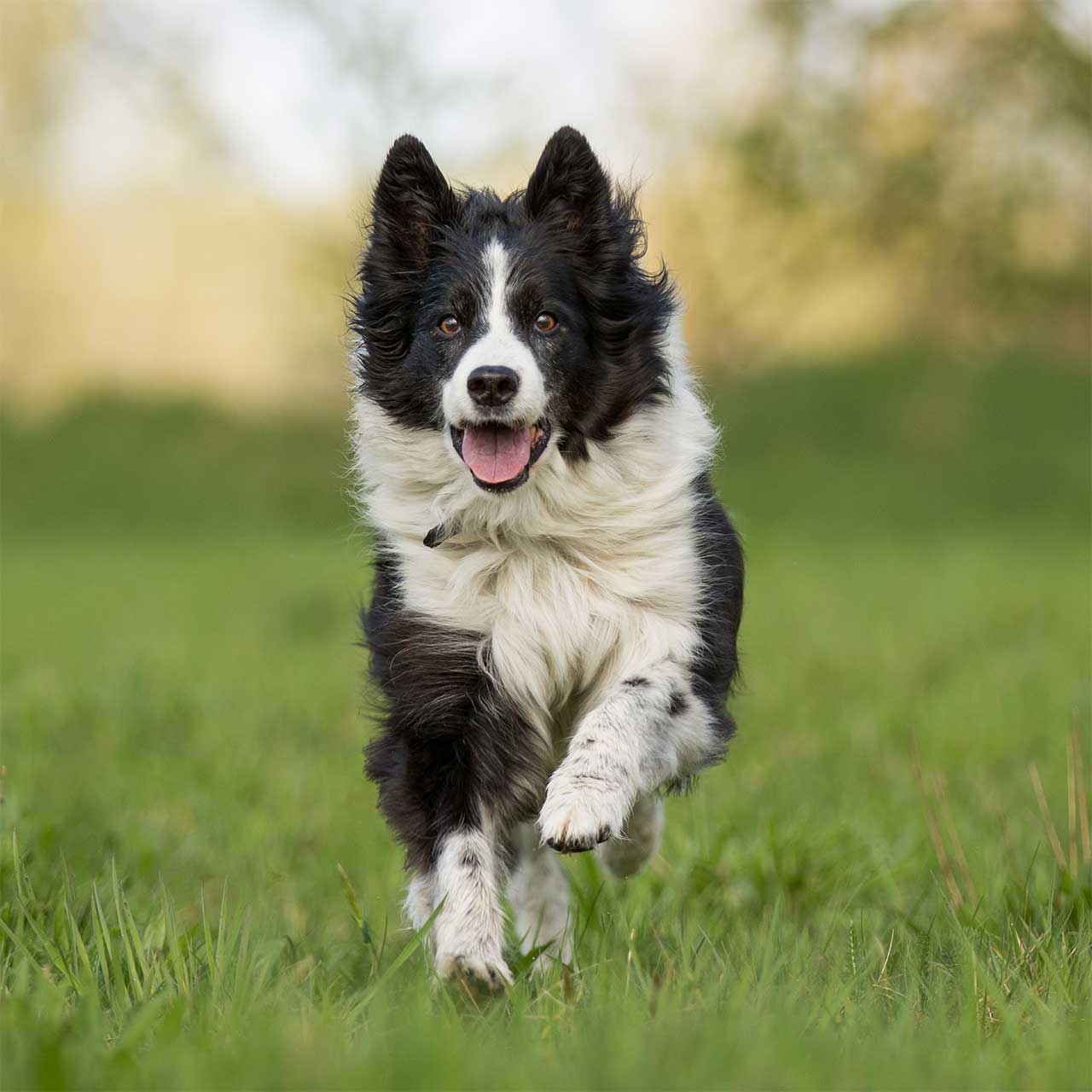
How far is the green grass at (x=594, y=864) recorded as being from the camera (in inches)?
103

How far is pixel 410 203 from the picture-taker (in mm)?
4188

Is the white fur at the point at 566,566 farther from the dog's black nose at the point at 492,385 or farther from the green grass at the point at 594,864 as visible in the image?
the green grass at the point at 594,864

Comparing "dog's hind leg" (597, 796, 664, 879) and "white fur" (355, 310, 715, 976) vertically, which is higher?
"white fur" (355, 310, 715, 976)

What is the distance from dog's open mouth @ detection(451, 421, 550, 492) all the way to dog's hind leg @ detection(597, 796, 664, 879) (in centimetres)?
101

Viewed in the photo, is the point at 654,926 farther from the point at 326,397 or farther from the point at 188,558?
the point at 326,397

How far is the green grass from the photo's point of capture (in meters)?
2.62

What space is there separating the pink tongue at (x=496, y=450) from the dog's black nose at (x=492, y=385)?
0.46 ft

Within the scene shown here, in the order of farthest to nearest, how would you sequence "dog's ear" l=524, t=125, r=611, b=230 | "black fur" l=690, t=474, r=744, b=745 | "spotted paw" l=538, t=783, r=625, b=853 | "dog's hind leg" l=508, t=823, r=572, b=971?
"dog's hind leg" l=508, t=823, r=572, b=971 < "dog's ear" l=524, t=125, r=611, b=230 < "black fur" l=690, t=474, r=744, b=745 < "spotted paw" l=538, t=783, r=625, b=853

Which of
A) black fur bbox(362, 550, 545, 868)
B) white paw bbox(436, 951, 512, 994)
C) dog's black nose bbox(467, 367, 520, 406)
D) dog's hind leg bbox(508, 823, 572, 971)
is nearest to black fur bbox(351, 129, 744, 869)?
black fur bbox(362, 550, 545, 868)

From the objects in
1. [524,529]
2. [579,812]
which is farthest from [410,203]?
[579,812]

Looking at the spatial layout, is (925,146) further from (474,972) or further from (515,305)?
(474,972)

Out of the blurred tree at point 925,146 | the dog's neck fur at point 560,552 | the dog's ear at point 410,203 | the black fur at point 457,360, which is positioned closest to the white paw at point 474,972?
the black fur at point 457,360

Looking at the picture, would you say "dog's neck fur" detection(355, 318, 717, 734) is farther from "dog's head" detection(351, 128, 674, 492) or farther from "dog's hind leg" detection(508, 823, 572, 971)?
"dog's hind leg" detection(508, 823, 572, 971)

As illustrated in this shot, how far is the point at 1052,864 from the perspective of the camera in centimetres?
472
